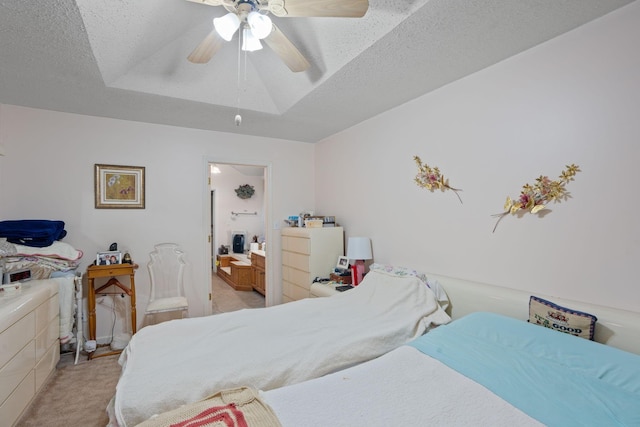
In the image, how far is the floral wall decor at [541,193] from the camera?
72.0 inches

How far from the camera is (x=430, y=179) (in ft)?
8.79

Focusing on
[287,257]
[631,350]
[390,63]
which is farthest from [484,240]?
[287,257]

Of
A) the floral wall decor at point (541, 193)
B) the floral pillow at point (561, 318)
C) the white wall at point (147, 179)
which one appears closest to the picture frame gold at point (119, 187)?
the white wall at point (147, 179)

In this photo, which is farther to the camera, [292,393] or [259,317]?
[259,317]

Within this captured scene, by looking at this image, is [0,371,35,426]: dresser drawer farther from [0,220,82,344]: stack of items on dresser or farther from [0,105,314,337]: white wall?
[0,105,314,337]: white wall

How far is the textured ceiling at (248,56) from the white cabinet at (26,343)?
166 centimetres

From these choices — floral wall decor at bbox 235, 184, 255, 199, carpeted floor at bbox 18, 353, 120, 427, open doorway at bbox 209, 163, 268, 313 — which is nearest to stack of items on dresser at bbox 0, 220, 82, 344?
carpeted floor at bbox 18, 353, 120, 427

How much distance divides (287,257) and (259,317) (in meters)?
1.81

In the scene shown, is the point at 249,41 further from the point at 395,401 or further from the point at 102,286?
the point at 102,286

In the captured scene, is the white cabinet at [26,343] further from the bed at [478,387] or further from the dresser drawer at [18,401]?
the bed at [478,387]

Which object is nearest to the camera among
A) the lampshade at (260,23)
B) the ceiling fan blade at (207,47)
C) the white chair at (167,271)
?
the lampshade at (260,23)

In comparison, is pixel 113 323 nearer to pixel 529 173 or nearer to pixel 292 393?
pixel 292 393

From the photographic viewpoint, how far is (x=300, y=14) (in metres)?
1.52

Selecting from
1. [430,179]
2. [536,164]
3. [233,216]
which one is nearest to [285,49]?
[430,179]
